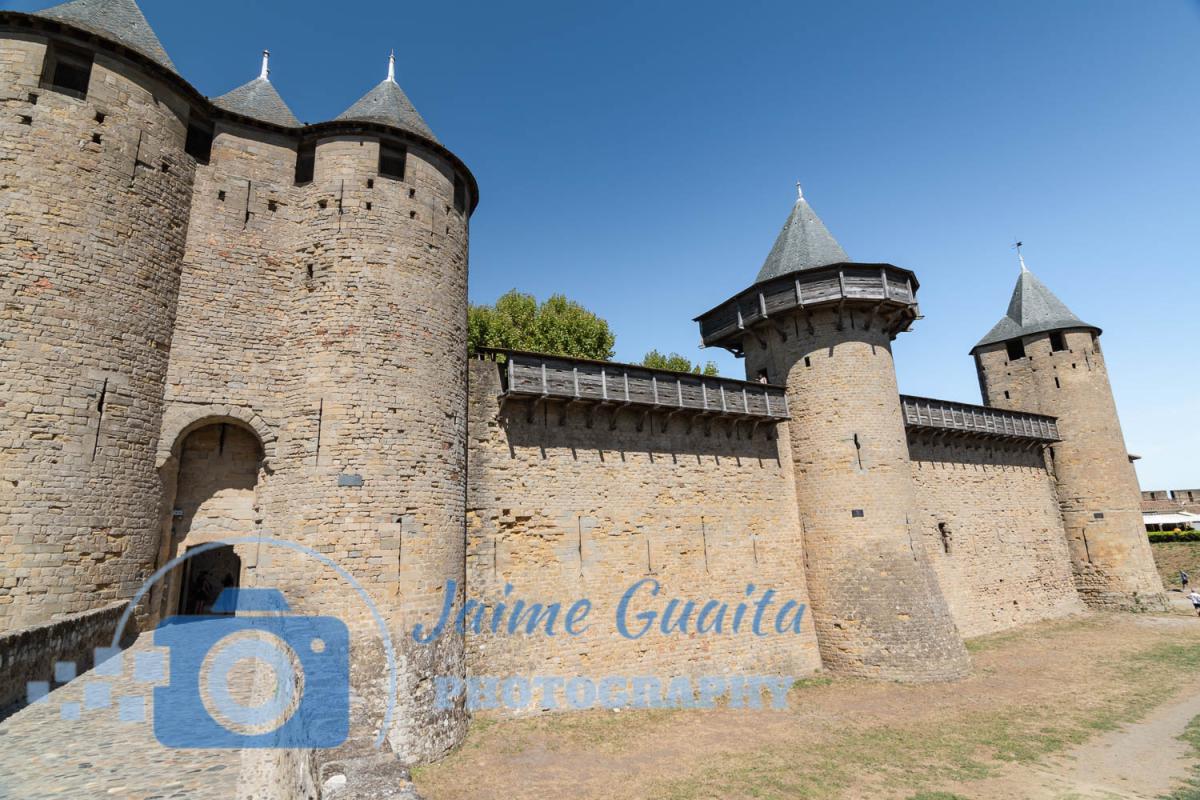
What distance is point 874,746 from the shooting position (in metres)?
9.85

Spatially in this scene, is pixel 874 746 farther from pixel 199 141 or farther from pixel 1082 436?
pixel 1082 436

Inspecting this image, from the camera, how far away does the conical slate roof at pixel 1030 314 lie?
2364cm

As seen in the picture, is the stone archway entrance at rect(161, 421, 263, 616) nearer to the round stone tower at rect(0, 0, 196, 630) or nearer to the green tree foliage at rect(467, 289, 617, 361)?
the round stone tower at rect(0, 0, 196, 630)

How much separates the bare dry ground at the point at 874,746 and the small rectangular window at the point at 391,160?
10122 mm

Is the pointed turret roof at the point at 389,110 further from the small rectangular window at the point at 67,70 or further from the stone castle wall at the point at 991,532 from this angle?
the stone castle wall at the point at 991,532

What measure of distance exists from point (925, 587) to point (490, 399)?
Result: 11304 millimetres

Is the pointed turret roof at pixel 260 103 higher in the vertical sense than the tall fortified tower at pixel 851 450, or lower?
higher

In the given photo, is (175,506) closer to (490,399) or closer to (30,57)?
(490,399)

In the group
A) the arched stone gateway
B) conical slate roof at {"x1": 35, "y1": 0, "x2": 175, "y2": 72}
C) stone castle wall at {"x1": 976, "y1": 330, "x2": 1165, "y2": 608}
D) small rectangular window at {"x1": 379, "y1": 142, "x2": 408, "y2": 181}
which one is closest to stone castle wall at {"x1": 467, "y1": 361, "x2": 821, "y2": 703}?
the arched stone gateway

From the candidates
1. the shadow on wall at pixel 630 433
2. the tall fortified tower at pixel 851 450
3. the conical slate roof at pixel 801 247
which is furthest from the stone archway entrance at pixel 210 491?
the conical slate roof at pixel 801 247

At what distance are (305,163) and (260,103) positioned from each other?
5.07ft

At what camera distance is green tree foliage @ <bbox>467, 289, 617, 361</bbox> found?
21781 millimetres

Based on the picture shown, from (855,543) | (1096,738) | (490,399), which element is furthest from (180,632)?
(1096,738)

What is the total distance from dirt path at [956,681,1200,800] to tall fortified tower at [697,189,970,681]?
3831 millimetres
